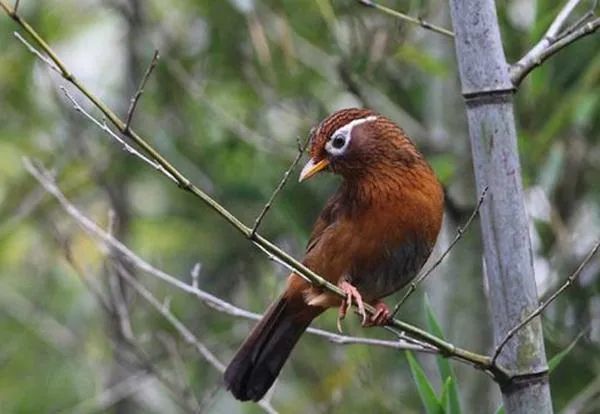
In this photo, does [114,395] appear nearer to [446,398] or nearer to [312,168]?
[312,168]

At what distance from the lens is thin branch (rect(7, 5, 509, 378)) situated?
2.55 meters

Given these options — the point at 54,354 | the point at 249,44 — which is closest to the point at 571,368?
the point at 249,44

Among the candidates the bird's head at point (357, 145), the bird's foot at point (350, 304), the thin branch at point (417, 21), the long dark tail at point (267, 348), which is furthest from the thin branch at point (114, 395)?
the thin branch at point (417, 21)

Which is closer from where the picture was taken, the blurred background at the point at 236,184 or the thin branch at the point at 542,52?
the thin branch at the point at 542,52

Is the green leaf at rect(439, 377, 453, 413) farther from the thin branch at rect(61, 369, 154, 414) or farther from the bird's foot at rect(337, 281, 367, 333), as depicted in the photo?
the thin branch at rect(61, 369, 154, 414)

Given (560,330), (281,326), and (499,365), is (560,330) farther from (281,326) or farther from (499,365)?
(499,365)

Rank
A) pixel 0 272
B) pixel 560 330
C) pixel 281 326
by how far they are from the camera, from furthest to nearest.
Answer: pixel 0 272
pixel 560 330
pixel 281 326

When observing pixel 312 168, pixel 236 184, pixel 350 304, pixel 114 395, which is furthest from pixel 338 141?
pixel 114 395

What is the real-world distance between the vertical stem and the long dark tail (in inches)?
46.6

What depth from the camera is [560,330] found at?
4727 millimetres

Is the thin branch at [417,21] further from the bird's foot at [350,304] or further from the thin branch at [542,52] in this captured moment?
the bird's foot at [350,304]

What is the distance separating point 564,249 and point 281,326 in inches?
45.5

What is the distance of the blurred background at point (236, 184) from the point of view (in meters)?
4.75

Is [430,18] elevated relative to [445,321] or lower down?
elevated
